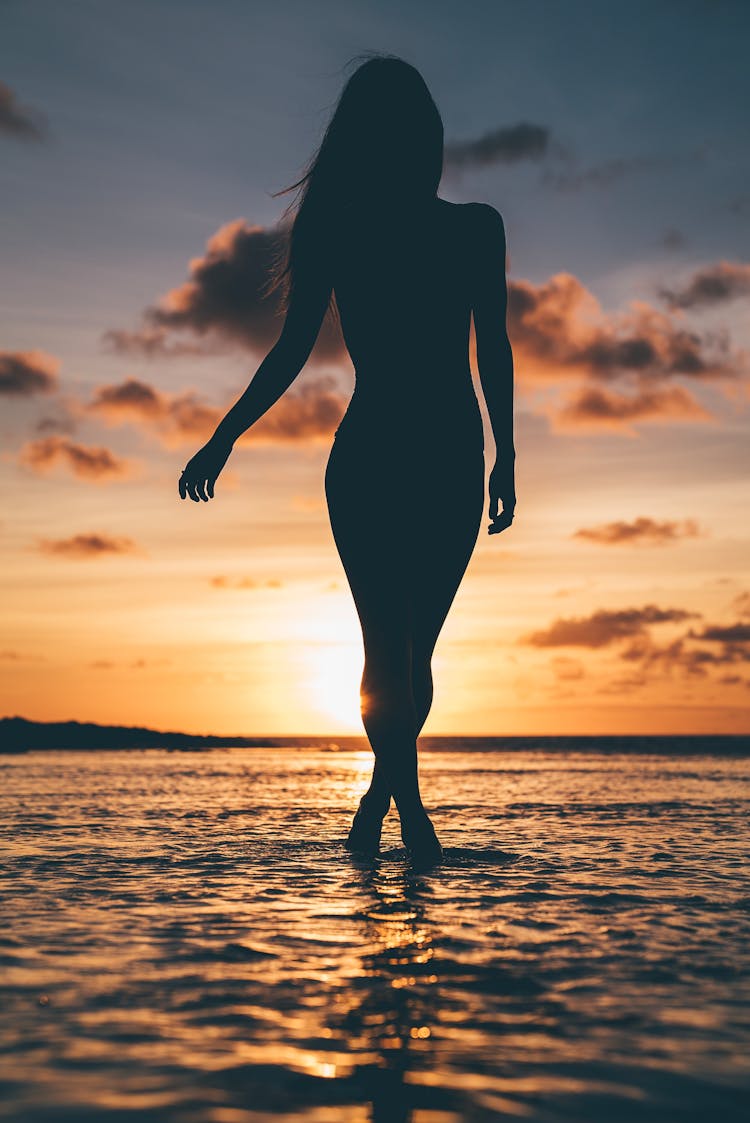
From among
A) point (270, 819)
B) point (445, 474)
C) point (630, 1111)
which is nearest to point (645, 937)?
point (630, 1111)

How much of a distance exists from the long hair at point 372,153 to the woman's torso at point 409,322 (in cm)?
10

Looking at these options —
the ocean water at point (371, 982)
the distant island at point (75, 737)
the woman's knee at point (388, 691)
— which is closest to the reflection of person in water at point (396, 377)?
the woman's knee at point (388, 691)

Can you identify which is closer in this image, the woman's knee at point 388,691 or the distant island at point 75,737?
the woman's knee at point 388,691

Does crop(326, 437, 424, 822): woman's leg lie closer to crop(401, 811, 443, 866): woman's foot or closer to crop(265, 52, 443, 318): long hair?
crop(401, 811, 443, 866): woman's foot

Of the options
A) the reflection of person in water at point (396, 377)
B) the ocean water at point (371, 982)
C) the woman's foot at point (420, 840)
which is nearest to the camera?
the ocean water at point (371, 982)

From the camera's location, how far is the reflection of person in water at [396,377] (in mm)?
4441

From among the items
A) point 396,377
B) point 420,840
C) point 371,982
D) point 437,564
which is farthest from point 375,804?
point 371,982

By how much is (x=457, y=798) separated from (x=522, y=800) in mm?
620

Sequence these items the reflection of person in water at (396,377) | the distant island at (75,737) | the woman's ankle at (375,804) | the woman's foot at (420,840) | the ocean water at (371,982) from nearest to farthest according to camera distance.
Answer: the ocean water at (371,982), the woman's foot at (420,840), the reflection of person in water at (396,377), the woman's ankle at (375,804), the distant island at (75,737)

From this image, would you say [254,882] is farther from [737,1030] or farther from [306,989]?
[737,1030]

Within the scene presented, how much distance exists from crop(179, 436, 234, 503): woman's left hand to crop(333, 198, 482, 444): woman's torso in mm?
554

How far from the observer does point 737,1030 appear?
2139 millimetres

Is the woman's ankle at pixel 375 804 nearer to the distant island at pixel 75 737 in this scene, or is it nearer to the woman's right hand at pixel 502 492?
the woman's right hand at pixel 502 492

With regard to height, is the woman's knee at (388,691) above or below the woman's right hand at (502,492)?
below
